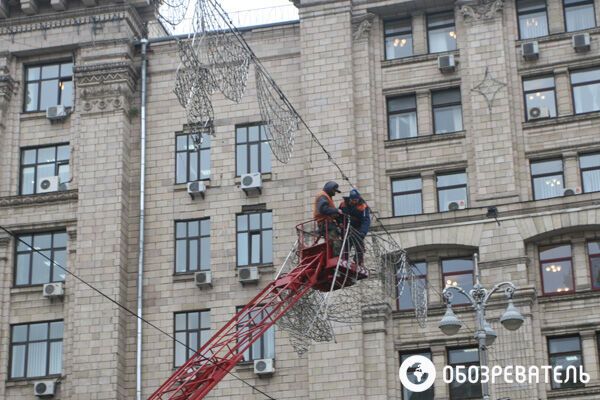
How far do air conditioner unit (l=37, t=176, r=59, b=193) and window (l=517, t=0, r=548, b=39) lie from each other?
15.0m

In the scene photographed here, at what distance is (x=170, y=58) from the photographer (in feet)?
142

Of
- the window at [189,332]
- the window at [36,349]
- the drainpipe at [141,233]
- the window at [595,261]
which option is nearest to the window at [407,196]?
the window at [595,261]

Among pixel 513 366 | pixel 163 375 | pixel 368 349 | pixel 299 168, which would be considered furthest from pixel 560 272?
pixel 163 375

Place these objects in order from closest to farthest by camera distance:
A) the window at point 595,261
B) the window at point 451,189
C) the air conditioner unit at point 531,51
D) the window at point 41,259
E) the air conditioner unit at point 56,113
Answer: the window at point 595,261
the window at point 451,189
the air conditioner unit at point 531,51
the window at point 41,259
the air conditioner unit at point 56,113

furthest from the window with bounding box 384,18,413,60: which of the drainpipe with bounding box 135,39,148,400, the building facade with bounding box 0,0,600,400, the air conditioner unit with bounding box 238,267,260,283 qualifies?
the air conditioner unit with bounding box 238,267,260,283

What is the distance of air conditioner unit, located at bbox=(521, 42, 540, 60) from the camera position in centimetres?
4009

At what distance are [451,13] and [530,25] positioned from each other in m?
2.47

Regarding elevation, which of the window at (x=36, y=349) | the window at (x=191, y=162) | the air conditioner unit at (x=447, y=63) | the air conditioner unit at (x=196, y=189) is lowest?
the window at (x=36, y=349)

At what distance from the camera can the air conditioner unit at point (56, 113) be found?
42.8 m

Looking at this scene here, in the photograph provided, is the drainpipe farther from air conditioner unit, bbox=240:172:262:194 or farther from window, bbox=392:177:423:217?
window, bbox=392:177:423:217

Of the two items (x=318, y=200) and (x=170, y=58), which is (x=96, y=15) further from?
(x=318, y=200)

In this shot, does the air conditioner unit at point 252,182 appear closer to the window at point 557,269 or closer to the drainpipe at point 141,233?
the drainpipe at point 141,233

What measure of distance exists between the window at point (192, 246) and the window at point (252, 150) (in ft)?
6.72

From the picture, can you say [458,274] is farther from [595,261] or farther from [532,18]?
[532,18]
